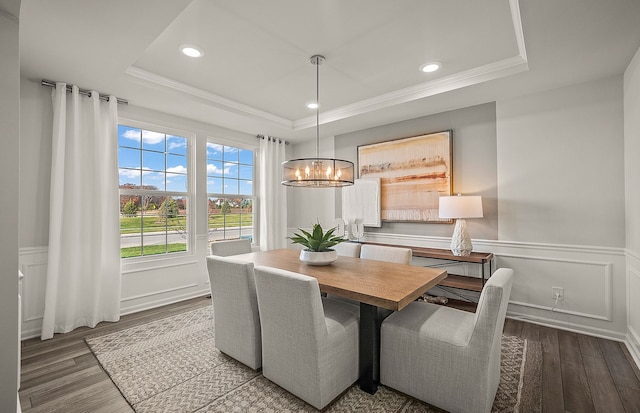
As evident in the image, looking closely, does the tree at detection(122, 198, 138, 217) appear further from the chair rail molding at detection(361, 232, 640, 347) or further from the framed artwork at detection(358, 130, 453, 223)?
the chair rail molding at detection(361, 232, 640, 347)

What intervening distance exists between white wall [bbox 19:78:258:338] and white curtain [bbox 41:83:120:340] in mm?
148

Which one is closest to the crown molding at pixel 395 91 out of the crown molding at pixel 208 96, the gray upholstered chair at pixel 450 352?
the crown molding at pixel 208 96

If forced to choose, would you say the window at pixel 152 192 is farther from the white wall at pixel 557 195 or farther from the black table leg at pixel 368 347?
the white wall at pixel 557 195

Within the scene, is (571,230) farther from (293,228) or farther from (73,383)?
(73,383)

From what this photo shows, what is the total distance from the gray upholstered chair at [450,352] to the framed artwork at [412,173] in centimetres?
204

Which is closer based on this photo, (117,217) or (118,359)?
(118,359)

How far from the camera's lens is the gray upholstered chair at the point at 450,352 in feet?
5.34

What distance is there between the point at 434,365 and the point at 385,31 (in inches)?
93.7

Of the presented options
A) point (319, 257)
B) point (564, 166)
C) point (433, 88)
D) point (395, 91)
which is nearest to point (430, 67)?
point (433, 88)

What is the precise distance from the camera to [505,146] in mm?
A: 3369

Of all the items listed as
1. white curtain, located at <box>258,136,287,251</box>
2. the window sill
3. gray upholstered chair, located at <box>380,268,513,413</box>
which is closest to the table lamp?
gray upholstered chair, located at <box>380,268,513,413</box>

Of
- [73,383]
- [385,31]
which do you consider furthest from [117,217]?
[385,31]

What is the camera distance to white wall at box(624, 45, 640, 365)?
2.38 metres

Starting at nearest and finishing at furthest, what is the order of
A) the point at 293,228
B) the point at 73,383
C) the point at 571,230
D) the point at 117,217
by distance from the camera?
the point at 73,383
the point at 571,230
the point at 117,217
the point at 293,228
